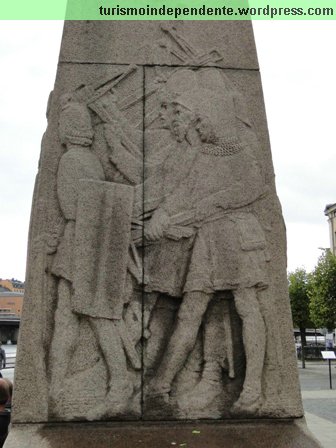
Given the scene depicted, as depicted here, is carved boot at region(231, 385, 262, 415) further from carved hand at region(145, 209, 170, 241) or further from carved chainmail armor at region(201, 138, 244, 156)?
carved chainmail armor at region(201, 138, 244, 156)

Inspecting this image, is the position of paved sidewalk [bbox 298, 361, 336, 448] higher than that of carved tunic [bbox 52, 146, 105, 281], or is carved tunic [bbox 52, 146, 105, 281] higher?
carved tunic [bbox 52, 146, 105, 281]

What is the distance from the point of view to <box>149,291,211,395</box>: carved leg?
18.0 feet

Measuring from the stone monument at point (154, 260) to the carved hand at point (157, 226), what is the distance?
1 cm

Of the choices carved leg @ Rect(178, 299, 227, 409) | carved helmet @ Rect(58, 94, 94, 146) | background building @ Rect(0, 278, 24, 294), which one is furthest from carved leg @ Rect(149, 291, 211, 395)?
background building @ Rect(0, 278, 24, 294)

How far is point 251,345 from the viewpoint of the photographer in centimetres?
556

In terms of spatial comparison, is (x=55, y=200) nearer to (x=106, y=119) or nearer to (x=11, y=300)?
(x=106, y=119)

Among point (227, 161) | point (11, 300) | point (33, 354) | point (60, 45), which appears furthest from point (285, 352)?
point (11, 300)

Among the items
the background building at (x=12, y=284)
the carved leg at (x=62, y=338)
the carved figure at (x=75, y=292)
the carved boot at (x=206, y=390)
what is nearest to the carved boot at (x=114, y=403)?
the carved figure at (x=75, y=292)

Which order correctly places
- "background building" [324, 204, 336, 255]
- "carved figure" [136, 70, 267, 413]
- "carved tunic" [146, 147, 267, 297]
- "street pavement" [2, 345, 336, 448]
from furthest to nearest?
1. "background building" [324, 204, 336, 255]
2. "street pavement" [2, 345, 336, 448]
3. "carved tunic" [146, 147, 267, 297]
4. "carved figure" [136, 70, 267, 413]

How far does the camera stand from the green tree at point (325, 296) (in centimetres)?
2945

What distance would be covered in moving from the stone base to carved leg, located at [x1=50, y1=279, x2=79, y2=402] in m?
0.35

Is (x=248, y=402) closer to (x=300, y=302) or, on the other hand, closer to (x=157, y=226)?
(x=157, y=226)

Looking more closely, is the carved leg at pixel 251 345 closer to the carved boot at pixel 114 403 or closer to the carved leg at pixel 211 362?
the carved leg at pixel 211 362

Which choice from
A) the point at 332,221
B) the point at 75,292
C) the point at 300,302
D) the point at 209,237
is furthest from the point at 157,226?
the point at 332,221
